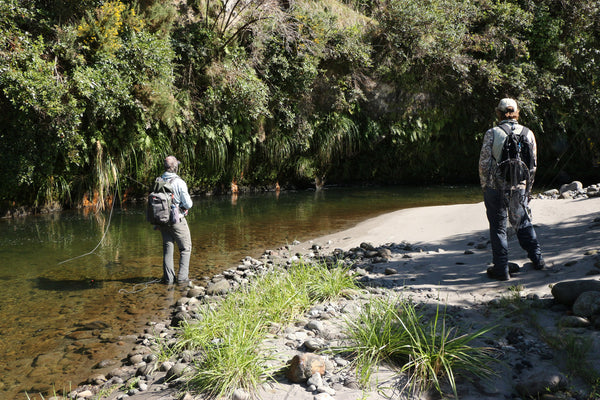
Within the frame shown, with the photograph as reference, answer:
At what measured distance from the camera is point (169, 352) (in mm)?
4227

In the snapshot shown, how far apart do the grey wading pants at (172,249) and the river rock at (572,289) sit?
4.88 m

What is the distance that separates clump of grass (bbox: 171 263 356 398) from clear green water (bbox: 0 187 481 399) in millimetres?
1107

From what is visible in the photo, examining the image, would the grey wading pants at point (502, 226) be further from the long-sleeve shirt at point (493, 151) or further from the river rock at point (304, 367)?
the river rock at point (304, 367)

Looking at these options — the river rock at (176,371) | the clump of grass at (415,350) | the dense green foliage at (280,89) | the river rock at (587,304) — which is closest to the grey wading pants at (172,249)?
the river rock at (176,371)

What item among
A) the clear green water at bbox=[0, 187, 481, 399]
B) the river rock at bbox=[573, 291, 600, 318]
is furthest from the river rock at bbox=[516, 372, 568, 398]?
the clear green water at bbox=[0, 187, 481, 399]

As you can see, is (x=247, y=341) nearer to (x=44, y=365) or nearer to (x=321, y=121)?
(x=44, y=365)

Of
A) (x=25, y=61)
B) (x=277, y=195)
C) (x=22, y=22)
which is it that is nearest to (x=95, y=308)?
(x=25, y=61)

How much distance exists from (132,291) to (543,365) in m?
5.19

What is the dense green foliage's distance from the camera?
37.5 ft

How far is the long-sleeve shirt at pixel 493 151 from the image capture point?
16.8ft

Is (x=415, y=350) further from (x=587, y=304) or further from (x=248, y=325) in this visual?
(x=587, y=304)

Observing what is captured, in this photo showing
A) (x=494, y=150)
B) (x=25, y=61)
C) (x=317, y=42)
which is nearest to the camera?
(x=494, y=150)

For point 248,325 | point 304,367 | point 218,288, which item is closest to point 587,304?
point 304,367

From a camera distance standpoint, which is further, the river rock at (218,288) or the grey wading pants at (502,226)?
the river rock at (218,288)
